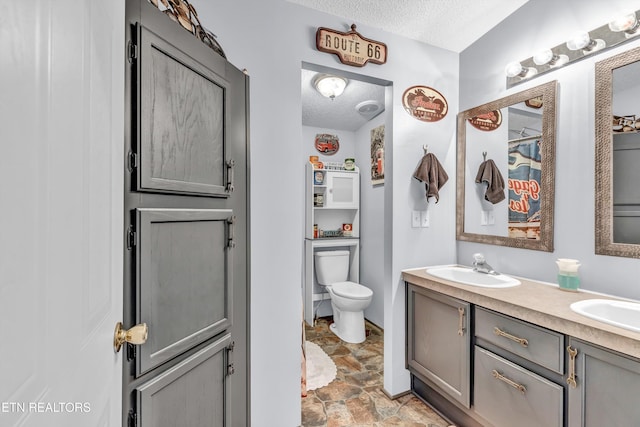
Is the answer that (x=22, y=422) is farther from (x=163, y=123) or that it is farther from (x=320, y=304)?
(x=320, y=304)

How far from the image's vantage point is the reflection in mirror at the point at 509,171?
5.44 ft

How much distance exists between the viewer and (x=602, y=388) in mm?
1023

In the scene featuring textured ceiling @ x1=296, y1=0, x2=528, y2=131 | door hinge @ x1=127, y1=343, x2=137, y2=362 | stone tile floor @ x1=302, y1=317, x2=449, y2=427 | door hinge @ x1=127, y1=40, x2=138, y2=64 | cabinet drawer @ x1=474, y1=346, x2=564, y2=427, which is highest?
textured ceiling @ x1=296, y1=0, x2=528, y2=131

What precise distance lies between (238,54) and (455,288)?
5.97 feet

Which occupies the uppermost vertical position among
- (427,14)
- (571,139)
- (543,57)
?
(427,14)

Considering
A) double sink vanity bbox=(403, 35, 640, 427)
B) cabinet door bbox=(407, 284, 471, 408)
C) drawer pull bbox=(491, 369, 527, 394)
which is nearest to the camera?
double sink vanity bbox=(403, 35, 640, 427)

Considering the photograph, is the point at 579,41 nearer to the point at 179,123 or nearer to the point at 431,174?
the point at 431,174

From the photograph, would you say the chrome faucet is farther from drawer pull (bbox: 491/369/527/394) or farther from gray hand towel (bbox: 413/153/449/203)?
drawer pull (bbox: 491/369/527/394)

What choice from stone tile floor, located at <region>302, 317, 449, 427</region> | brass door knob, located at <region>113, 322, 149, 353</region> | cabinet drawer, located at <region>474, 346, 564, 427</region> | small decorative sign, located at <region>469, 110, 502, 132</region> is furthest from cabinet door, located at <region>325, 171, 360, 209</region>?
brass door knob, located at <region>113, 322, 149, 353</region>

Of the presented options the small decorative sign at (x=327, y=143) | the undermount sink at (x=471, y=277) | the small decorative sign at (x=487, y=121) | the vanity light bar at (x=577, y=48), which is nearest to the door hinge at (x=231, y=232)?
the undermount sink at (x=471, y=277)

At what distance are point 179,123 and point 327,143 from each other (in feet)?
8.97

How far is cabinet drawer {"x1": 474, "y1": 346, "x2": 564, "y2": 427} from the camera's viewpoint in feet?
3.86

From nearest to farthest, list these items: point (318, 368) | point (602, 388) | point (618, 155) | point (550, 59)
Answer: point (602, 388) → point (618, 155) → point (550, 59) → point (318, 368)

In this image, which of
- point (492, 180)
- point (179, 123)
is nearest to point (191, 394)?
point (179, 123)
